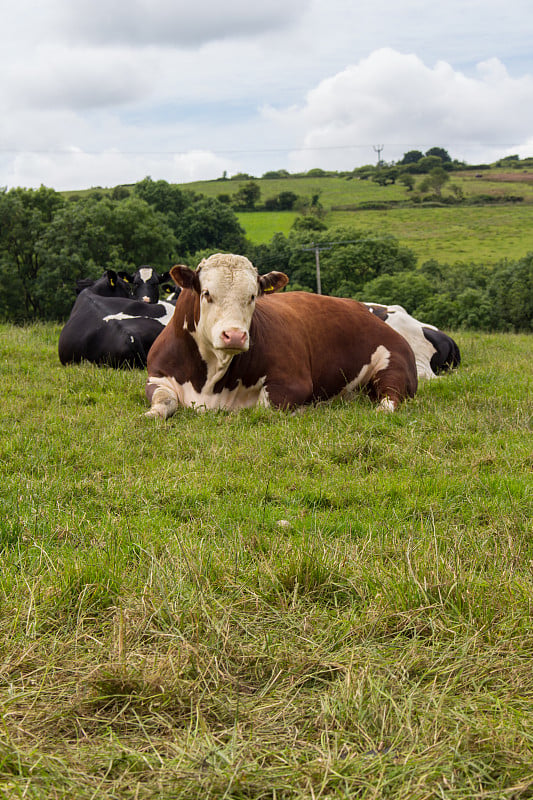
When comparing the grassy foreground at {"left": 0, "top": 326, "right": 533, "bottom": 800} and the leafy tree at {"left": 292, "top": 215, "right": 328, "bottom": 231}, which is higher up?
the leafy tree at {"left": 292, "top": 215, "right": 328, "bottom": 231}

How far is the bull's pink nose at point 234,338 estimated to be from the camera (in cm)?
705

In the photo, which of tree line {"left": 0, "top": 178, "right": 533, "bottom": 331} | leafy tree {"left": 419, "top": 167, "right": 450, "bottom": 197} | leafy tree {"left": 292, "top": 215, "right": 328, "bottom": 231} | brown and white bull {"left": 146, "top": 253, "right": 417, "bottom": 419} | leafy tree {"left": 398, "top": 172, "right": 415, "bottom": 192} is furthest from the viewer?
leafy tree {"left": 398, "top": 172, "right": 415, "bottom": 192}

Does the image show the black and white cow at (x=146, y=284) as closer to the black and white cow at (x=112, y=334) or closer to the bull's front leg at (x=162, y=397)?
the black and white cow at (x=112, y=334)

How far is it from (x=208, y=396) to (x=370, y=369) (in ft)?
7.62

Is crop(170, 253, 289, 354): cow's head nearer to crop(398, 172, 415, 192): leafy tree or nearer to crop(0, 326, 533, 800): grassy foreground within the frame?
crop(0, 326, 533, 800): grassy foreground

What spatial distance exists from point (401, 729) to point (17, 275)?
47838mm

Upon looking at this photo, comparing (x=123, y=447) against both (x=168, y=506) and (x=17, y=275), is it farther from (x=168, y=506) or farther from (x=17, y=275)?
(x=17, y=275)

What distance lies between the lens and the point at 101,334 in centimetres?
1170

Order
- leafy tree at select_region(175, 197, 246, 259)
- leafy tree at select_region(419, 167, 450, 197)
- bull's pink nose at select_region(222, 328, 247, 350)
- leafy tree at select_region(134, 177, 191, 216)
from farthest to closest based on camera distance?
1. leafy tree at select_region(419, 167, 450, 197)
2. leafy tree at select_region(134, 177, 191, 216)
3. leafy tree at select_region(175, 197, 246, 259)
4. bull's pink nose at select_region(222, 328, 247, 350)

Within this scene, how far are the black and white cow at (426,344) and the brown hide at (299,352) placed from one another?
2.53 metres

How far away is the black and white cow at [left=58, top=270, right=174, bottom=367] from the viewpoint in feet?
37.4

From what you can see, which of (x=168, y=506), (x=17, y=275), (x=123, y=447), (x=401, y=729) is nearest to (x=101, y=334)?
(x=123, y=447)

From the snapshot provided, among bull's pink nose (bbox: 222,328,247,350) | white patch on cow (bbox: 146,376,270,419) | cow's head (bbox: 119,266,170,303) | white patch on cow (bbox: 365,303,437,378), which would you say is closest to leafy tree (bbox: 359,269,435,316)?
cow's head (bbox: 119,266,170,303)

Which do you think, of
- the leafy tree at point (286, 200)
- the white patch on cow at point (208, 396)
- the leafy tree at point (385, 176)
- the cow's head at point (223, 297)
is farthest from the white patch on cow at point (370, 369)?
the leafy tree at point (385, 176)
